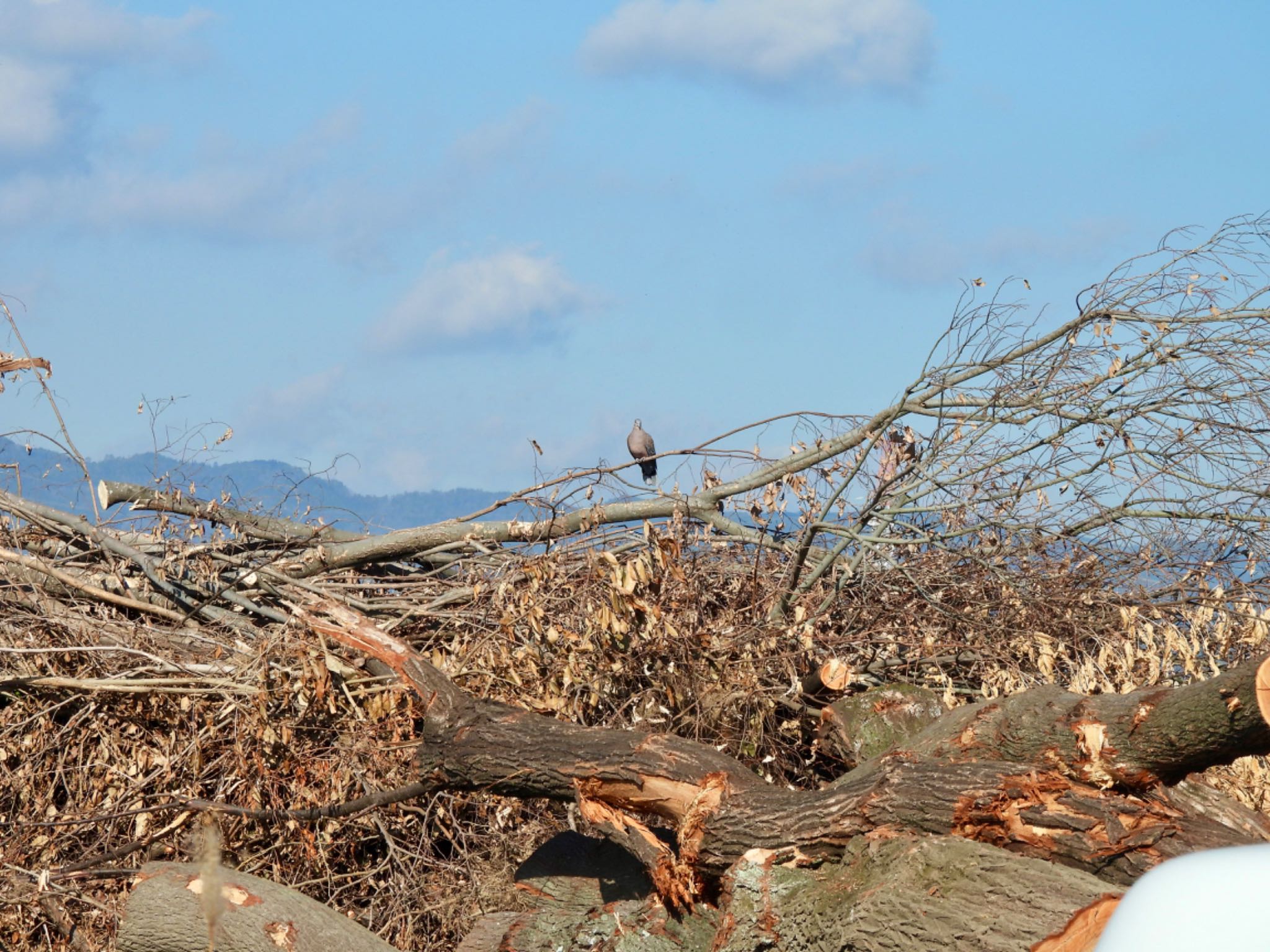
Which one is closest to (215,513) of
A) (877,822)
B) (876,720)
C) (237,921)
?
(237,921)

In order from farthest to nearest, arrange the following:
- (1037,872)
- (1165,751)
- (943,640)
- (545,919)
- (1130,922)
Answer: (943,640) < (545,919) < (1165,751) < (1037,872) < (1130,922)

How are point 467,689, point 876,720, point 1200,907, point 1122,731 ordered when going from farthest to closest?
1. point 467,689
2. point 876,720
3. point 1122,731
4. point 1200,907

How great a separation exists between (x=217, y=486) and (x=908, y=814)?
4.82 metres

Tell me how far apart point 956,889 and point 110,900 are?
366 centimetres

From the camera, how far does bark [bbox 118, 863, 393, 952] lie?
4.08 meters

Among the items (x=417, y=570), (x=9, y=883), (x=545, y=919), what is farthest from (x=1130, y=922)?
(x=417, y=570)

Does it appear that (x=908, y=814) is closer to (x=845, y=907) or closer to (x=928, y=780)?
(x=928, y=780)

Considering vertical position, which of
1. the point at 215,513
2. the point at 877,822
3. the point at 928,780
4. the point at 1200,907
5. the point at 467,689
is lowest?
the point at 877,822

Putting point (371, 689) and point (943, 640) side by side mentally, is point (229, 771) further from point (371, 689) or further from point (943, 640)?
point (943, 640)

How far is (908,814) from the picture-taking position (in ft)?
11.5

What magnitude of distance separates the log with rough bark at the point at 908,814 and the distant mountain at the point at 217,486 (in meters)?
2.69

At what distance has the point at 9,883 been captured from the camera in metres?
5.13

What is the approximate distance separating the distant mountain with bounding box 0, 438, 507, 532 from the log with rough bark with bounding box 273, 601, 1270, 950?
106 inches

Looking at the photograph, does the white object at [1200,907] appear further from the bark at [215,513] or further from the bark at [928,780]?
the bark at [215,513]
